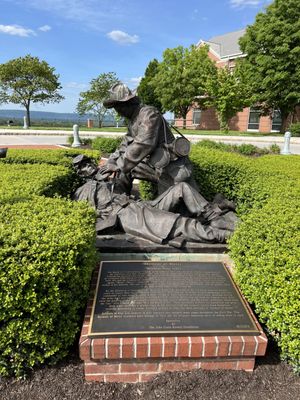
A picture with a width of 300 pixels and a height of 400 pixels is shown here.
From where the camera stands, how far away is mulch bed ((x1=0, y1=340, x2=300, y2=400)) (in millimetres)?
2584

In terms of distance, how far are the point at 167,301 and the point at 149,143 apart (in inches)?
93.6

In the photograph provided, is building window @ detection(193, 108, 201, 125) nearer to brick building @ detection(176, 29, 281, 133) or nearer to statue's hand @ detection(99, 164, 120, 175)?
brick building @ detection(176, 29, 281, 133)

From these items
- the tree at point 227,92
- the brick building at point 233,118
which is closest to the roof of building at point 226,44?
the brick building at point 233,118

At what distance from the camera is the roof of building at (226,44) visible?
1482 inches

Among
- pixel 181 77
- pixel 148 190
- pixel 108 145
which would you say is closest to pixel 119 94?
pixel 148 190

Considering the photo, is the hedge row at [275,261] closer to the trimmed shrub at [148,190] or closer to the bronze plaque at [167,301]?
the bronze plaque at [167,301]

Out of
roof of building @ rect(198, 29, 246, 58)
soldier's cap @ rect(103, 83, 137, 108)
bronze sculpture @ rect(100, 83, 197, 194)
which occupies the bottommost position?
bronze sculpture @ rect(100, 83, 197, 194)

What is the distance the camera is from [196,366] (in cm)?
279

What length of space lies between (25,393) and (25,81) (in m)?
36.6

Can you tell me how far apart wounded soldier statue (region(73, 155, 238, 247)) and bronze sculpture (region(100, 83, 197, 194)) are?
44 cm

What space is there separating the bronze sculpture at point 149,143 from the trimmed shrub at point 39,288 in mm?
1902

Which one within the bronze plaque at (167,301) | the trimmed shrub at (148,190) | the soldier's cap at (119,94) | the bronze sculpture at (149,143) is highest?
the soldier's cap at (119,94)

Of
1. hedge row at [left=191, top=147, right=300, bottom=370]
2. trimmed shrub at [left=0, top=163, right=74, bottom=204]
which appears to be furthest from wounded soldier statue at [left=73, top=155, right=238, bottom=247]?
trimmed shrub at [left=0, top=163, right=74, bottom=204]

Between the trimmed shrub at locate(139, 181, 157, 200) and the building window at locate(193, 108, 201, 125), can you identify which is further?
the building window at locate(193, 108, 201, 125)
